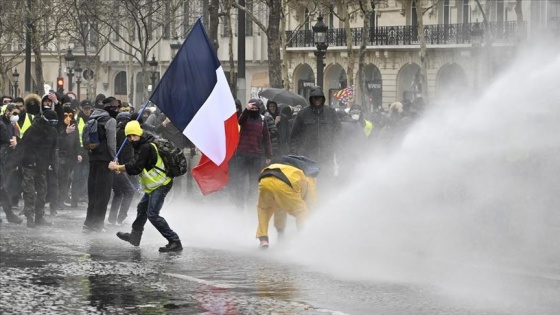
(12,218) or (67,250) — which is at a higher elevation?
(12,218)

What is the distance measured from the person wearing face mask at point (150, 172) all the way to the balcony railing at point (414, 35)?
40.0m

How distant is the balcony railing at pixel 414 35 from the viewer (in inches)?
2165

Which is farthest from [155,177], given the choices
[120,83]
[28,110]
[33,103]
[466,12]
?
[120,83]

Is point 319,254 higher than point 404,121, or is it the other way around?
point 404,121

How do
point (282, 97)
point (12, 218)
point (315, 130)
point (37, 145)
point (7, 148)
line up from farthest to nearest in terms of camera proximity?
point (282, 97) → point (7, 148) → point (12, 218) → point (37, 145) → point (315, 130)

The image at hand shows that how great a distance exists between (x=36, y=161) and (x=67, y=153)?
3.96m

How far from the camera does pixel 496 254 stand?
50.5ft

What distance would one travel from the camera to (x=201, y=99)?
16359mm

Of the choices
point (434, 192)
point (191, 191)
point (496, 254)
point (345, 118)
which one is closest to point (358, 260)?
point (496, 254)

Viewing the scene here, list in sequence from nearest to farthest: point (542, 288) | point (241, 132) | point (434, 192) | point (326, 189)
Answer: point (542, 288), point (434, 192), point (326, 189), point (241, 132)

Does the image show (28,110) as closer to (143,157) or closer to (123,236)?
(123,236)

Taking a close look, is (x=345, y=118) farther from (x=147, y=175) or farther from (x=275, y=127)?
(x=147, y=175)

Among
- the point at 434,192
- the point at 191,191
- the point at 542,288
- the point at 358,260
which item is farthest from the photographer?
the point at 191,191

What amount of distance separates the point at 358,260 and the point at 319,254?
0.66 meters
